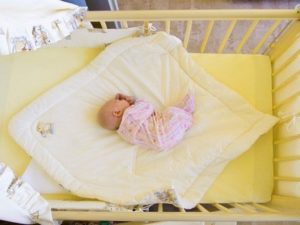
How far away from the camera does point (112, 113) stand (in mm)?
1237

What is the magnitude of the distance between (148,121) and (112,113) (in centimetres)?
13

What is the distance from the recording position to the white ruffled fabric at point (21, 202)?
98 cm

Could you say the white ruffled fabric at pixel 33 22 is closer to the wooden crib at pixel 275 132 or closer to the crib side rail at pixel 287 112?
the wooden crib at pixel 275 132

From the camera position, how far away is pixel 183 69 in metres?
1.33

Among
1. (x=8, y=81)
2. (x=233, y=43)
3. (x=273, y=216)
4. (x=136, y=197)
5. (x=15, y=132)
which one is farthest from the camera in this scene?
(x=233, y=43)

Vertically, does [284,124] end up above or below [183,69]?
below

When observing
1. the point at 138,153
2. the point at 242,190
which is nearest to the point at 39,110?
the point at 138,153

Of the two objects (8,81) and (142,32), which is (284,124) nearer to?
(142,32)

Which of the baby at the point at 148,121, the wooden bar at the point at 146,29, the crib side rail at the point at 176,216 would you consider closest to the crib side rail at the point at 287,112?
the crib side rail at the point at 176,216

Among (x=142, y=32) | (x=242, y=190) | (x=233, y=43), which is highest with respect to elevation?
(x=142, y=32)

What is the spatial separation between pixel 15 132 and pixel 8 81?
0.76 feet

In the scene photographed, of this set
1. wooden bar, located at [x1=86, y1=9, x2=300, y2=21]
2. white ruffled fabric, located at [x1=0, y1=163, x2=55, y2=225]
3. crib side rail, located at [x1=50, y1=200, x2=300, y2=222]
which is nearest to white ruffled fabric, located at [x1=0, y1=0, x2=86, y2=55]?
wooden bar, located at [x1=86, y1=9, x2=300, y2=21]

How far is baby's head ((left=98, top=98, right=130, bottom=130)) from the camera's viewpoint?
1238 mm

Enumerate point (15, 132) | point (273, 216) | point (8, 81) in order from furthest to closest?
point (8, 81) → point (15, 132) → point (273, 216)
